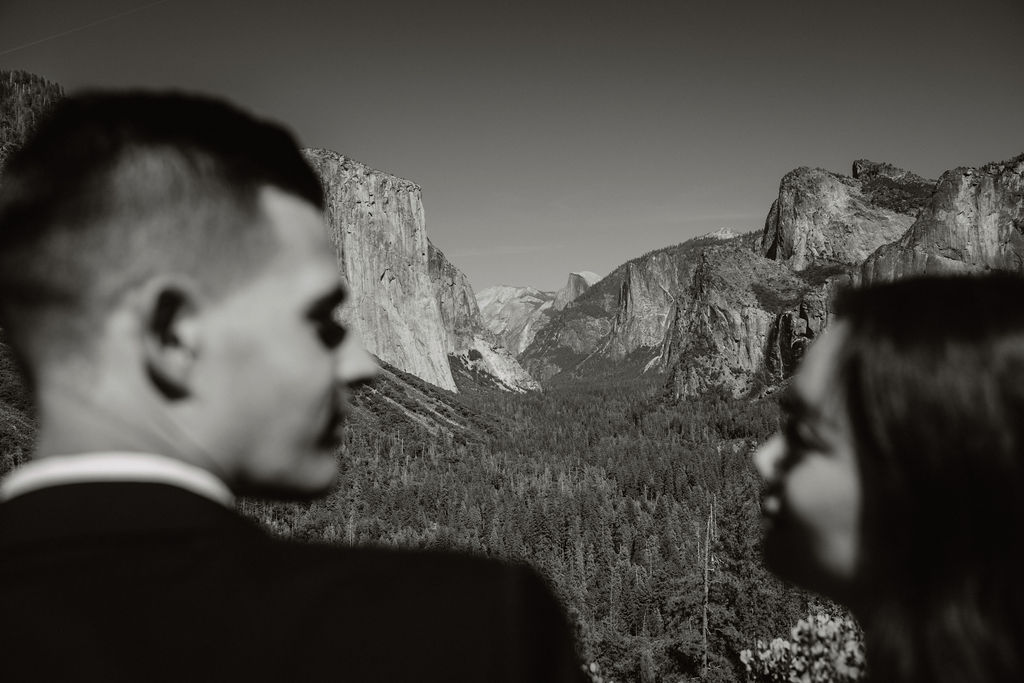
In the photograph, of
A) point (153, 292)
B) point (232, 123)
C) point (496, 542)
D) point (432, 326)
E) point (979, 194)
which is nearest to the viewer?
point (153, 292)

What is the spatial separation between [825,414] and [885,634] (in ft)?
1.41

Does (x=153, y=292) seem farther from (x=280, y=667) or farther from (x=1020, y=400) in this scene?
(x=1020, y=400)

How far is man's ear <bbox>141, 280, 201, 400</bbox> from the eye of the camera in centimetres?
96

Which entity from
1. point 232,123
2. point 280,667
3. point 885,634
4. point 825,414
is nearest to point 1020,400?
point 825,414

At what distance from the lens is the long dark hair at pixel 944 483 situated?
118 centimetres

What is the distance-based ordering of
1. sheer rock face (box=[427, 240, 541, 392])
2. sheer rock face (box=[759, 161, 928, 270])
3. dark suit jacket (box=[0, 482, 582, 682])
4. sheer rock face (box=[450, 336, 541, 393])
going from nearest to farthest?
dark suit jacket (box=[0, 482, 582, 682]) < sheer rock face (box=[759, 161, 928, 270]) < sheer rock face (box=[450, 336, 541, 393]) < sheer rock face (box=[427, 240, 541, 392])

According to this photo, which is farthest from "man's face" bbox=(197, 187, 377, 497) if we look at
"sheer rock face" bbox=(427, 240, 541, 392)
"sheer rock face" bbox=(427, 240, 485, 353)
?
"sheer rock face" bbox=(427, 240, 485, 353)

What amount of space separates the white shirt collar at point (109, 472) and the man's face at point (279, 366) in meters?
0.10

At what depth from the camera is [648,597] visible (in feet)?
141

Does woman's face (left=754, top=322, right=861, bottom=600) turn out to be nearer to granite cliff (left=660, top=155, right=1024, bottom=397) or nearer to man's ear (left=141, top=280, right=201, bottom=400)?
man's ear (left=141, top=280, right=201, bottom=400)

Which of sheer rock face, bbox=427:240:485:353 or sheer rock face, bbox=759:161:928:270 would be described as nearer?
sheer rock face, bbox=759:161:928:270

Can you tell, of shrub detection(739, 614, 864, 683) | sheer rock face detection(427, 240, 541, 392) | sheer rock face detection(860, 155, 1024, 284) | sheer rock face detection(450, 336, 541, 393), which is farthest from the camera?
sheer rock face detection(427, 240, 541, 392)

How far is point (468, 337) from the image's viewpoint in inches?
7195

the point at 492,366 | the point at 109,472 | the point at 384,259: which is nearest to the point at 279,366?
the point at 109,472
